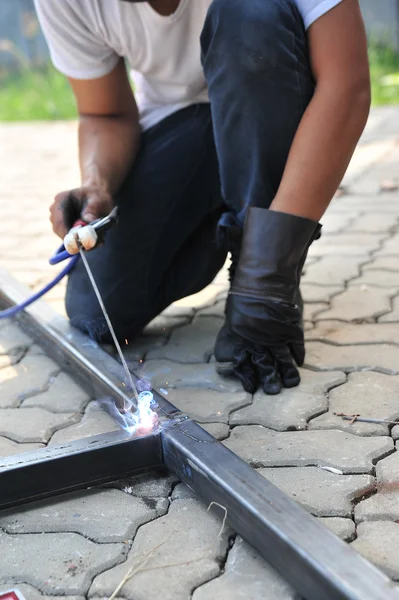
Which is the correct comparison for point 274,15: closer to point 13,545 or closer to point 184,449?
point 184,449

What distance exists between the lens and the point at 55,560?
50.5 inches

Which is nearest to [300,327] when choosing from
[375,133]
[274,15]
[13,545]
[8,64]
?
[274,15]

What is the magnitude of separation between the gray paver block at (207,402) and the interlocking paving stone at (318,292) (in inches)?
24.9

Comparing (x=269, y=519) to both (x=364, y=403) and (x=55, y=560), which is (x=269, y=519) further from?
(x=364, y=403)

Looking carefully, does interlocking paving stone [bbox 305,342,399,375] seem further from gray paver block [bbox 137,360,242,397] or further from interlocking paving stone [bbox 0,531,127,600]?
interlocking paving stone [bbox 0,531,127,600]

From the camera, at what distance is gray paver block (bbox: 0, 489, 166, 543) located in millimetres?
1359

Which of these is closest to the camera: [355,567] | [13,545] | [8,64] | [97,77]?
[355,567]

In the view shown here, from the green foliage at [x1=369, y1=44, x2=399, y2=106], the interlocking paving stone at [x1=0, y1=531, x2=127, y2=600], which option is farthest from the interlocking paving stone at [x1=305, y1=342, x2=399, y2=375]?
the green foliage at [x1=369, y1=44, x2=399, y2=106]

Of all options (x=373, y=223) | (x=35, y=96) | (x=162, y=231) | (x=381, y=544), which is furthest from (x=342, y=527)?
(x=35, y=96)

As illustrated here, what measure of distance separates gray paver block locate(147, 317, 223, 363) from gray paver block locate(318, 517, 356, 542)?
Result: 76 centimetres

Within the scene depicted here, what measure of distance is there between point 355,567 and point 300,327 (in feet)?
2.75

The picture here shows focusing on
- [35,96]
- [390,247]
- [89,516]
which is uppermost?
[89,516]

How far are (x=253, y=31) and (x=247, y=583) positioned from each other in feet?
3.51

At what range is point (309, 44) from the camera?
1.75 metres
